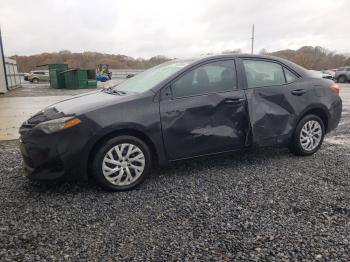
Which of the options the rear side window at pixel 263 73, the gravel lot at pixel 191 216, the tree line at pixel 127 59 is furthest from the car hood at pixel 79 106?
the tree line at pixel 127 59

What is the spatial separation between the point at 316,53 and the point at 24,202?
7117 centimetres

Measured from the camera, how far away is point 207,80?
3.99 m

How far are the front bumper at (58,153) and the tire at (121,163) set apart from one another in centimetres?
18

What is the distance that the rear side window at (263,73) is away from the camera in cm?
424

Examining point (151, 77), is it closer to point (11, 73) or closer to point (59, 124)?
point (59, 124)

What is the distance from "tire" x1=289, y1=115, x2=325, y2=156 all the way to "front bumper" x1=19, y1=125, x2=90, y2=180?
9.94ft

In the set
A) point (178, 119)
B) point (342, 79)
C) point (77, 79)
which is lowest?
point (342, 79)

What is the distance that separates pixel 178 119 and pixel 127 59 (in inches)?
3107

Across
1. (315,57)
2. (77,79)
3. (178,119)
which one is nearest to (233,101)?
(178,119)

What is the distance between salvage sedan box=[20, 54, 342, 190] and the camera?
3346 millimetres

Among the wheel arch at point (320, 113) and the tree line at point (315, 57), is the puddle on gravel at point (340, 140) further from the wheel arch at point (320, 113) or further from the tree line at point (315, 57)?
the tree line at point (315, 57)

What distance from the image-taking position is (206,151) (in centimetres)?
396

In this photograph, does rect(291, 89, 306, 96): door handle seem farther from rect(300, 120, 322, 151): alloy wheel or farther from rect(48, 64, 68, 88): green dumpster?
rect(48, 64, 68, 88): green dumpster

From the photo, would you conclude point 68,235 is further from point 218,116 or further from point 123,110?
point 218,116
